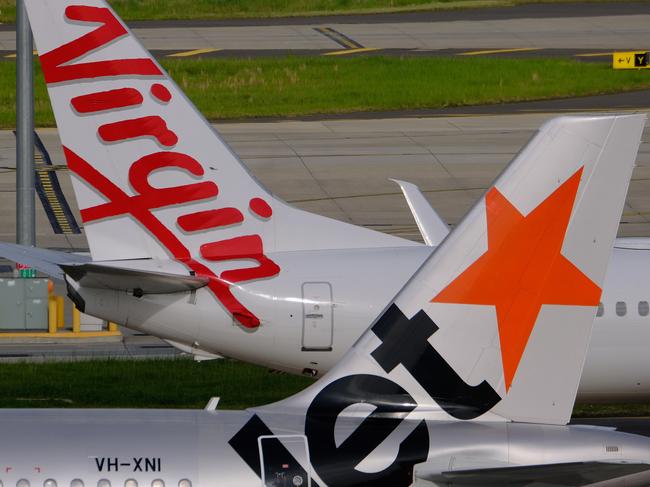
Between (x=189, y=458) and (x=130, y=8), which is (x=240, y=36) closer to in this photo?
(x=130, y=8)

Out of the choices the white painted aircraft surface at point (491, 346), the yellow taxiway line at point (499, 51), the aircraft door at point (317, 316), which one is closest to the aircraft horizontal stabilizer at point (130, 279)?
the aircraft door at point (317, 316)

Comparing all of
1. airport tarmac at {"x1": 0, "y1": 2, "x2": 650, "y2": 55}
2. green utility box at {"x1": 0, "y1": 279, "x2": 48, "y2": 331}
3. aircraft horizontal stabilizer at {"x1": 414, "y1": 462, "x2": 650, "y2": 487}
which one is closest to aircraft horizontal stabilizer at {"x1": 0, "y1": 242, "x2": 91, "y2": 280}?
green utility box at {"x1": 0, "y1": 279, "x2": 48, "y2": 331}

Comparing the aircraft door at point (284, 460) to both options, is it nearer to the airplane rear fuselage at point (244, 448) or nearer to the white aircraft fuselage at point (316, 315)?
the airplane rear fuselage at point (244, 448)

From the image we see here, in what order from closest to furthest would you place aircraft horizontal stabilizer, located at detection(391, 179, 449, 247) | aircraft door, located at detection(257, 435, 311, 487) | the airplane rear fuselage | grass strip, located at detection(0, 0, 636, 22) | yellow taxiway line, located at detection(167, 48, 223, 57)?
the airplane rear fuselage → aircraft door, located at detection(257, 435, 311, 487) → aircraft horizontal stabilizer, located at detection(391, 179, 449, 247) → yellow taxiway line, located at detection(167, 48, 223, 57) → grass strip, located at detection(0, 0, 636, 22)

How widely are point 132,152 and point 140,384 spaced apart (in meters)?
6.77

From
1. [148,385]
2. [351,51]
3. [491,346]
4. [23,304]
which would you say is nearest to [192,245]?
[148,385]

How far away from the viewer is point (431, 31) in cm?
8012

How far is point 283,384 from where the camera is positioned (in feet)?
89.2

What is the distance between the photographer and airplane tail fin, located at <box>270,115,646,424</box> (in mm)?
13523

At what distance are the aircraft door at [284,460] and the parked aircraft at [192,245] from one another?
8.61m

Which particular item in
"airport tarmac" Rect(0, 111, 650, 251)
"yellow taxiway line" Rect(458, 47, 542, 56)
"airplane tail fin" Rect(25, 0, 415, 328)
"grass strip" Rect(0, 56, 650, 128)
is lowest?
"airplane tail fin" Rect(25, 0, 415, 328)

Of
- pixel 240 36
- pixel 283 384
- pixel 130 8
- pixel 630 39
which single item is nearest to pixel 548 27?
pixel 630 39

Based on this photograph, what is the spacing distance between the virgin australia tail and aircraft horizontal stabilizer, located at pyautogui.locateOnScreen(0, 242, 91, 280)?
1.97 feet

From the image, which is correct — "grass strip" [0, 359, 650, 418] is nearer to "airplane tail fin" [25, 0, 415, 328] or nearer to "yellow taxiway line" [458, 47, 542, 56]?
"airplane tail fin" [25, 0, 415, 328]
